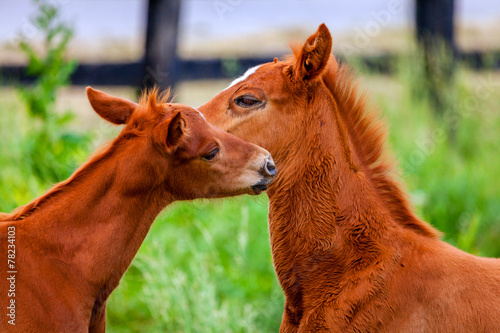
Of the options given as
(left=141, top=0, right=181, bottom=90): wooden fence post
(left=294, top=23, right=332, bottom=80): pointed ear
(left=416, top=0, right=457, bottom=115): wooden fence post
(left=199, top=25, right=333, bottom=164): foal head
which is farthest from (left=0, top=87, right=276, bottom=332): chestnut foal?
(left=416, top=0, right=457, bottom=115): wooden fence post

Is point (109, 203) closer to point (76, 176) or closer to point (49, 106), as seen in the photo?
point (76, 176)

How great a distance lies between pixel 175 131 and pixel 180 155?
17 centimetres

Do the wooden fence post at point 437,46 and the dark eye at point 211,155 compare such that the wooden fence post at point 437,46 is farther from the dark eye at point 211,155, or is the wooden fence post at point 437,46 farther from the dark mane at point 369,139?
the dark eye at point 211,155

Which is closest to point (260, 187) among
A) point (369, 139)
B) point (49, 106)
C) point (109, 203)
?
point (369, 139)

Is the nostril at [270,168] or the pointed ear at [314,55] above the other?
the pointed ear at [314,55]

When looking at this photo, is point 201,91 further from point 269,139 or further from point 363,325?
point 363,325

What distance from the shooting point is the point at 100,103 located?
294cm

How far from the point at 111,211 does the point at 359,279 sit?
4.21ft

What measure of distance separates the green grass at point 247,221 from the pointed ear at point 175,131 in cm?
53

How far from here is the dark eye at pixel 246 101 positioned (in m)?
2.95

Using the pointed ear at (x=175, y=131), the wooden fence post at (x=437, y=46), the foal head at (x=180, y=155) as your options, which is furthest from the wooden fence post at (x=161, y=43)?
the pointed ear at (x=175, y=131)

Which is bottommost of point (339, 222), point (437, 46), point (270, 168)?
point (437, 46)

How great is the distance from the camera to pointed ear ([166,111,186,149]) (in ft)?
8.59

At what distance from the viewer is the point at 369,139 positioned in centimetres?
297
